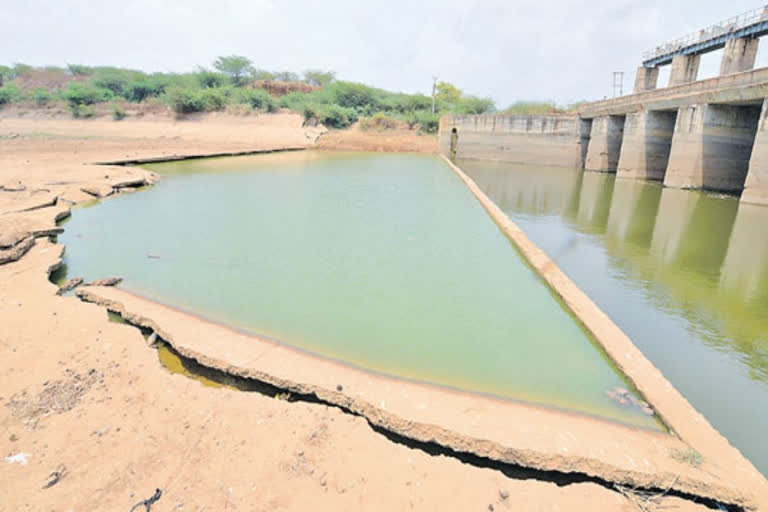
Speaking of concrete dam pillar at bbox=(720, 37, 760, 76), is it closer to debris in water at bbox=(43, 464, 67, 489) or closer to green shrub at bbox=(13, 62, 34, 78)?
debris in water at bbox=(43, 464, 67, 489)

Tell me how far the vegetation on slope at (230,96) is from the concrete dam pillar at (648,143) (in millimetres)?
14302

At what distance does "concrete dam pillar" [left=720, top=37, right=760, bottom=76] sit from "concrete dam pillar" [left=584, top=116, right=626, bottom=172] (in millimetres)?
4000

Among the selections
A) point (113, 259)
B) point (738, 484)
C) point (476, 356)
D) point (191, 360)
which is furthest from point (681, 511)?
point (113, 259)

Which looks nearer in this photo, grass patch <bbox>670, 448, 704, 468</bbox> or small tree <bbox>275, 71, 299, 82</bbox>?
grass patch <bbox>670, 448, 704, 468</bbox>

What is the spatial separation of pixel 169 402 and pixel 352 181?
10.6 m

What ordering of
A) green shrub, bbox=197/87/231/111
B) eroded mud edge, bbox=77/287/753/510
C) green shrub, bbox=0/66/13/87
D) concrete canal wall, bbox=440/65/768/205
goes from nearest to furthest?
eroded mud edge, bbox=77/287/753/510 < concrete canal wall, bbox=440/65/768/205 < green shrub, bbox=197/87/231/111 < green shrub, bbox=0/66/13/87

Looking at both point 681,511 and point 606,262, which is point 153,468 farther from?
point 606,262

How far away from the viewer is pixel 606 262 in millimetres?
5941

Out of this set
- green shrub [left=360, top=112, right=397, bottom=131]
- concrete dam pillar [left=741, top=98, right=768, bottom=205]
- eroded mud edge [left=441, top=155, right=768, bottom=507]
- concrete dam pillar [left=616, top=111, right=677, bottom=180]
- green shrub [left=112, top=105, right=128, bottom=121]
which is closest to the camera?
eroded mud edge [left=441, top=155, right=768, bottom=507]

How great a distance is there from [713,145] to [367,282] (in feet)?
45.4

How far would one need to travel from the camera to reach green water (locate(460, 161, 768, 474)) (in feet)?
10.0

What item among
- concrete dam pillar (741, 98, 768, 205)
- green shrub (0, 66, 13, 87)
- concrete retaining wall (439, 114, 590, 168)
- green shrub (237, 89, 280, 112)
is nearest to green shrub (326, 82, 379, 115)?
green shrub (237, 89, 280, 112)

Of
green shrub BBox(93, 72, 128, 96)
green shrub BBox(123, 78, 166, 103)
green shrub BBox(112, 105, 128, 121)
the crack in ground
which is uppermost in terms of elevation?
green shrub BBox(93, 72, 128, 96)

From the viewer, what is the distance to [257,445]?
6.80 feet
